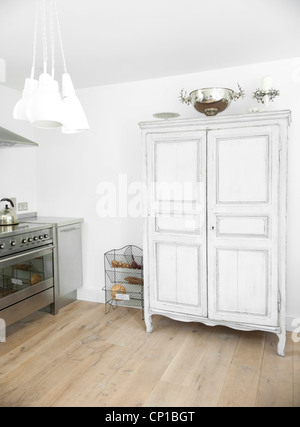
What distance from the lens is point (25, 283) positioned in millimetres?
2881

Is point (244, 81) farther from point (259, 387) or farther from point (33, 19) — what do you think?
point (259, 387)

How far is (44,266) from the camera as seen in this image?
10.2 ft

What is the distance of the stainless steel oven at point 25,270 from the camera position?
104 inches

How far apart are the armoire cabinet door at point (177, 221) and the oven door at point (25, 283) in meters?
1.05

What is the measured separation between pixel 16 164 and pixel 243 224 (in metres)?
2.53

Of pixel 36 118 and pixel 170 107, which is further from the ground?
pixel 170 107

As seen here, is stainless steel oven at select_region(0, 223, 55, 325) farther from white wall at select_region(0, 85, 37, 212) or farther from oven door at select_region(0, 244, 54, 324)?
white wall at select_region(0, 85, 37, 212)

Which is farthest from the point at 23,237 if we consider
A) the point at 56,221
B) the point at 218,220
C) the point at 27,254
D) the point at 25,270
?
the point at 218,220

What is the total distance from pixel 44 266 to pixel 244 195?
77.2 inches

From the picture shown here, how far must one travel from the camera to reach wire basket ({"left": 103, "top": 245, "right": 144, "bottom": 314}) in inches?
128

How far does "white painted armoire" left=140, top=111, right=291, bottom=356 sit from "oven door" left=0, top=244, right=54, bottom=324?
3.31 ft

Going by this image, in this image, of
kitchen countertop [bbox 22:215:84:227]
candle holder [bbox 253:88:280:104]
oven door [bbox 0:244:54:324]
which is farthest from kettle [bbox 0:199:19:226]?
candle holder [bbox 253:88:280:104]

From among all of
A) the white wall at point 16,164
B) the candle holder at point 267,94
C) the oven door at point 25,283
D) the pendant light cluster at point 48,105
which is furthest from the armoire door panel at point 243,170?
the white wall at point 16,164
